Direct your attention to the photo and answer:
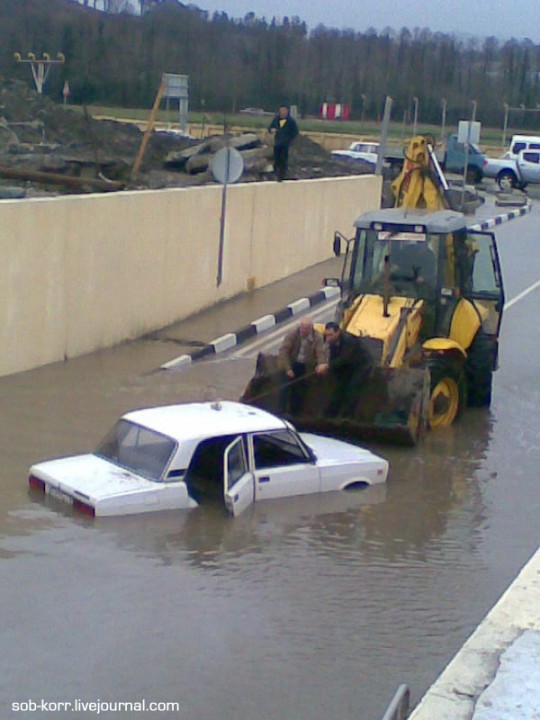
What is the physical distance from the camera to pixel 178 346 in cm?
1816

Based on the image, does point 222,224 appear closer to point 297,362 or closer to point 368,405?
point 297,362

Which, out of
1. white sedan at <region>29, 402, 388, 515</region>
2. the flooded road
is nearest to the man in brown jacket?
the flooded road

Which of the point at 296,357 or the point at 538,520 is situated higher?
the point at 296,357

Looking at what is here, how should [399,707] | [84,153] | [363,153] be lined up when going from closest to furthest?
[399,707], [84,153], [363,153]

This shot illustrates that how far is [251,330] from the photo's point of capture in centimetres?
1944

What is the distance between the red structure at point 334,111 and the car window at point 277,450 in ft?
193

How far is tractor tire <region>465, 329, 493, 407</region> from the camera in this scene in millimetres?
14695

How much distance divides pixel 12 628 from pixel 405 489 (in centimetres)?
513

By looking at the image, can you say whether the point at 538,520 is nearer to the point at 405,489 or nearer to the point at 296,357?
the point at 405,489

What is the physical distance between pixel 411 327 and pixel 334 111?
56526 mm

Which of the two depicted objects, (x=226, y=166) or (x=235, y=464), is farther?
(x=226, y=166)

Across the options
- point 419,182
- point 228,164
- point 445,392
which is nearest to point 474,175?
point 228,164

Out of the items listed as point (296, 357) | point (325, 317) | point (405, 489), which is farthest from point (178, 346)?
point (405, 489)

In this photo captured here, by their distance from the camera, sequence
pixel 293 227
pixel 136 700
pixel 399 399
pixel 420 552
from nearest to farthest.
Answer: pixel 136 700
pixel 420 552
pixel 399 399
pixel 293 227
